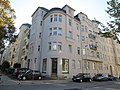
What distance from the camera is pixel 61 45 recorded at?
28.0 metres

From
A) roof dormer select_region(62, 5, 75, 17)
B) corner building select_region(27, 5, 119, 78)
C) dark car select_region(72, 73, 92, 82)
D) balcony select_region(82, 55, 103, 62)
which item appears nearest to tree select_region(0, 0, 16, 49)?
corner building select_region(27, 5, 119, 78)

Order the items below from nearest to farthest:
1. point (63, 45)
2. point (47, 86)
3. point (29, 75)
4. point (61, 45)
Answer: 1. point (47, 86)
2. point (29, 75)
3. point (61, 45)
4. point (63, 45)

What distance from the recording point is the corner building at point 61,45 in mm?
26922

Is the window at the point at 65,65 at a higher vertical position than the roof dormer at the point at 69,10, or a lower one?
lower

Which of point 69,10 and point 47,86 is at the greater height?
point 69,10

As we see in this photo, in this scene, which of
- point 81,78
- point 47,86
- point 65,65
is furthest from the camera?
point 65,65

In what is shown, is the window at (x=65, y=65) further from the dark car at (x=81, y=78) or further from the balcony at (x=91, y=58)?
the balcony at (x=91, y=58)

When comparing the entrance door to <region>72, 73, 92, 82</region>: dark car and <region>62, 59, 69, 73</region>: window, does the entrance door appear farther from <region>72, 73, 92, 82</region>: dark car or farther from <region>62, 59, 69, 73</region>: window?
<region>72, 73, 92, 82</region>: dark car

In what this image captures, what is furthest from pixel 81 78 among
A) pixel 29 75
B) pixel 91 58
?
pixel 91 58

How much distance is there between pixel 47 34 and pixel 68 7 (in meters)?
9.41

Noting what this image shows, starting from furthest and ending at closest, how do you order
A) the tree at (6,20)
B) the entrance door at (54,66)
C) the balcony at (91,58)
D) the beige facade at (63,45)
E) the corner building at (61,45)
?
the balcony at (91,58) < the beige facade at (63,45) < the corner building at (61,45) < the entrance door at (54,66) < the tree at (6,20)

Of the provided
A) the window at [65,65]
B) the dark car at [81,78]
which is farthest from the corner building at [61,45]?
the dark car at [81,78]

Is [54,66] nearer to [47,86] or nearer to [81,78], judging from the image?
[81,78]

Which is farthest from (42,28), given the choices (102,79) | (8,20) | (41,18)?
(102,79)
